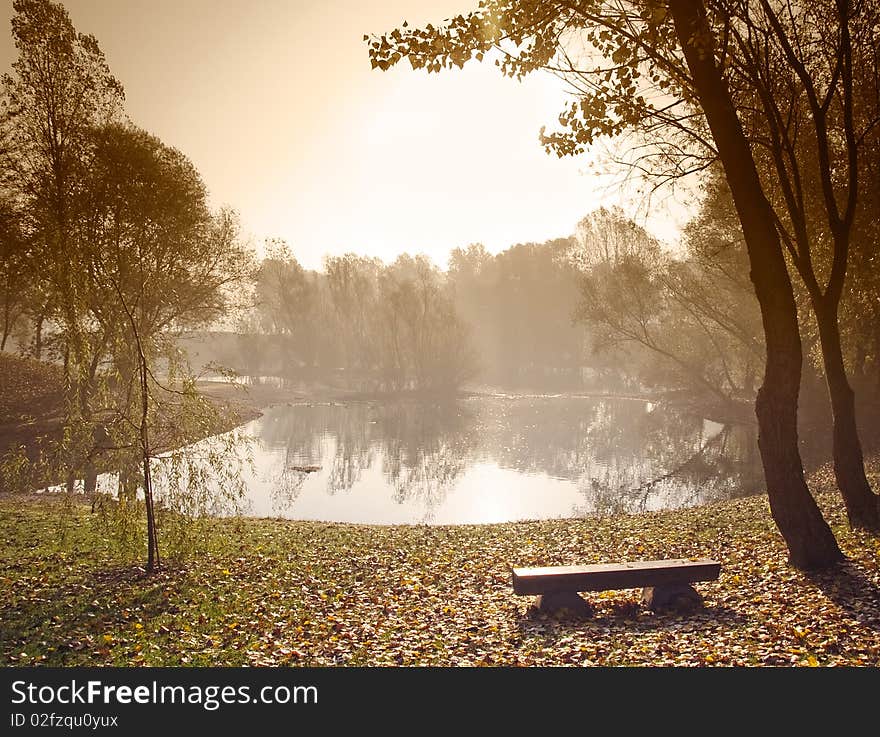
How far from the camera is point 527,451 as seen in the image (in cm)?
3566

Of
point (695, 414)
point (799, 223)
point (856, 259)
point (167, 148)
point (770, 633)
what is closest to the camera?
point (770, 633)

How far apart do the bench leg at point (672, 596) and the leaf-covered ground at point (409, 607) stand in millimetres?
216

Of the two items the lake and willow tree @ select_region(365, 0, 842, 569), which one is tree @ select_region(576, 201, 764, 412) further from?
willow tree @ select_region(365, 0, 842, 569)

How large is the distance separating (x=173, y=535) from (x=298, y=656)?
479 centimetres

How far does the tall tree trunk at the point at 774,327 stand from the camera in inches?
393

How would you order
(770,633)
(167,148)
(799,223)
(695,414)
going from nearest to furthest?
(770,633), (799,223), (167,148), (695,414)

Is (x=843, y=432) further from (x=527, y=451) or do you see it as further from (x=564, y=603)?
(x=527, y=451)

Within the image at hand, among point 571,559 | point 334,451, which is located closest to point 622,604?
point 571,559

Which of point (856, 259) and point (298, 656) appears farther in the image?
point (856, 259)

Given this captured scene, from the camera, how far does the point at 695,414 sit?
51750 mm

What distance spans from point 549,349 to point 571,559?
7664cm

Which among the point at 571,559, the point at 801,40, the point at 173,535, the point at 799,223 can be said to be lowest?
the point at 571,559

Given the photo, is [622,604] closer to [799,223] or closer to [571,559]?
[571,559]

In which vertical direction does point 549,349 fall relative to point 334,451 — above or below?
above
